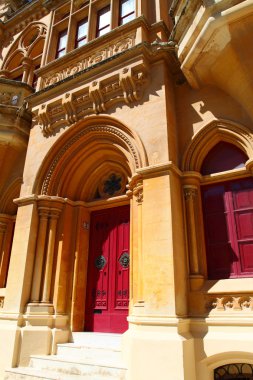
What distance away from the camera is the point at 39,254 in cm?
710

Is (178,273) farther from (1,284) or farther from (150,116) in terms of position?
(1,284)

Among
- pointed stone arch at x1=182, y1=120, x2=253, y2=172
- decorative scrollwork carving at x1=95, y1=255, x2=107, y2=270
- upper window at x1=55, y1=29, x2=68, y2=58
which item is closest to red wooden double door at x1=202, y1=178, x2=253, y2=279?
pointed stone arch at x1=182, y1=120, x2=253, y2=172

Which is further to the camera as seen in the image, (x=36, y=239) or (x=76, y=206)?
(x=76, y=206)

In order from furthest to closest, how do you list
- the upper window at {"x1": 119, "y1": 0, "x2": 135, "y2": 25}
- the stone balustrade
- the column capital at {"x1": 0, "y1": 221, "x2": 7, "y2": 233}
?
the stone balustrade
the column capital at {"x1": 0, "y1": 221, "x2": 7, "y2": 233}
the upper window at {"x1": 119, "y1": 0, "x2": 135, "y2": 25}

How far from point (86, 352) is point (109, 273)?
68.9 inches

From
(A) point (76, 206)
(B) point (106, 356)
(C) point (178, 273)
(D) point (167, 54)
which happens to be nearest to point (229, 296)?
(C) point (178, 273)

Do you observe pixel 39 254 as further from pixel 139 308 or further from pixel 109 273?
pixel 139 308

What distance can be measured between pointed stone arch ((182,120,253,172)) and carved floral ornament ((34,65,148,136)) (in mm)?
1633

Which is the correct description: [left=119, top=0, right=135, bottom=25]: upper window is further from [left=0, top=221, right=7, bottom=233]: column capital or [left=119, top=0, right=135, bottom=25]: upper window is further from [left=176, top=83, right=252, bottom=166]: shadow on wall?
[left=0, top=221, right=7, bottom=233]: column capital

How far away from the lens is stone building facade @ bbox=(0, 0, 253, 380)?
199 inches

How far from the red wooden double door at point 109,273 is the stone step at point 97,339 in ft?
1.02

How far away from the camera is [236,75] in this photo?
5973 millimetres

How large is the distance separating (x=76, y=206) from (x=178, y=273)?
11.6 ft

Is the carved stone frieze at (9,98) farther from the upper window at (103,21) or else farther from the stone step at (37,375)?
the stone step at (37,375)
